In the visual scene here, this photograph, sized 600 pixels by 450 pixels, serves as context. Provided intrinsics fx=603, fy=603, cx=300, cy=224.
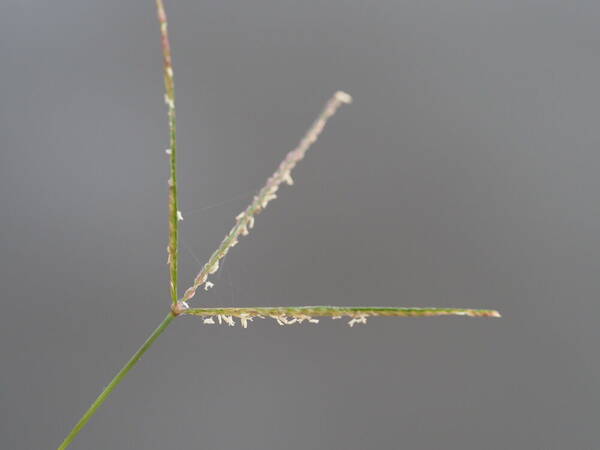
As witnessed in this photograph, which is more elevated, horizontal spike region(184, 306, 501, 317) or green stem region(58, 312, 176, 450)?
horizontal spike region(184, 306, 501, 317)

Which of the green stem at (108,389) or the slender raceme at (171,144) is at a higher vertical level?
the slender raceme at (171,144)

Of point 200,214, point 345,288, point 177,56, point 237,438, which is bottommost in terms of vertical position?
point 237,438

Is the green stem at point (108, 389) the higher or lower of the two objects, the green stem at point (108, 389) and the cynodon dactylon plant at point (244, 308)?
the lower

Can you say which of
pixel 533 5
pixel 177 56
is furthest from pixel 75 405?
pixel 533 5

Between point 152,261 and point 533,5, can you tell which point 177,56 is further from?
point 533,5

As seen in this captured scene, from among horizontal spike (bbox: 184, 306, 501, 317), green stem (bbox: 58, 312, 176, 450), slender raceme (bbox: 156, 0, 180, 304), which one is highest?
slender raceme (bbox: 156, 0, 180, 304)

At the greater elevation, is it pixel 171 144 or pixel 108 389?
pixel 171 144

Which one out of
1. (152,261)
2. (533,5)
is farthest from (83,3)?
(533,5)

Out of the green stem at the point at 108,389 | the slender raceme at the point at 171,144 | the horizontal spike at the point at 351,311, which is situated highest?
the slender raceme at the point at 171,144

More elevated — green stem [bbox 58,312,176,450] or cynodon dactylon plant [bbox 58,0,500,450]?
cynodon dactylon plant [bbox 58,0,500,450]

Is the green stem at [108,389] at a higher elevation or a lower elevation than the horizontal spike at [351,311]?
lower

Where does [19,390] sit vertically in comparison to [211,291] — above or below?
below
